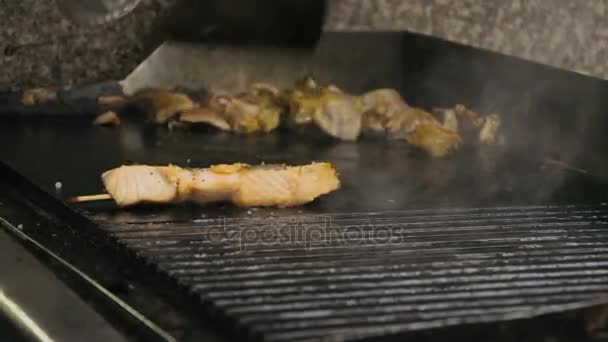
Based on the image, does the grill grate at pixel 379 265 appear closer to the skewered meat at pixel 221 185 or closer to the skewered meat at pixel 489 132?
the skewered meat at pixel 221 185

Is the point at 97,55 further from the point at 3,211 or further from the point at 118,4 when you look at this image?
the point at 3,211

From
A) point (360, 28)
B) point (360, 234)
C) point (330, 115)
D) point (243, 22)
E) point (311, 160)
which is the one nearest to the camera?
point (360, 234)

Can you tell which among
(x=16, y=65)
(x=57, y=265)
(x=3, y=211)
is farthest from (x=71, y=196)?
(x=16, y=65)

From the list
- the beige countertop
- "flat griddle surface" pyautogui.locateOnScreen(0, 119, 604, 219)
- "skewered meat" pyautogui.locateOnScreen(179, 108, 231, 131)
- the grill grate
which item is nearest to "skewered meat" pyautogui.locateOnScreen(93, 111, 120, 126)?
"flat griddle surface" pyautogui.locateOnScreen(0, 119, 604, 219)

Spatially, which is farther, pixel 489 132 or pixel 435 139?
pixel 489 132

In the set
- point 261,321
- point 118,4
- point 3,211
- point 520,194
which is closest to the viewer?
point 261,321

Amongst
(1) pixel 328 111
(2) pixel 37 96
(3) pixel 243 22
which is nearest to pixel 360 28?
(3) pixel 243 22

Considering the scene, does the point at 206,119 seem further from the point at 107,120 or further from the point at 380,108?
the point at 380,108

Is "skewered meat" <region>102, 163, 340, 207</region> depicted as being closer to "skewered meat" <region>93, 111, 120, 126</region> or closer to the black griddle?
the black griddle
